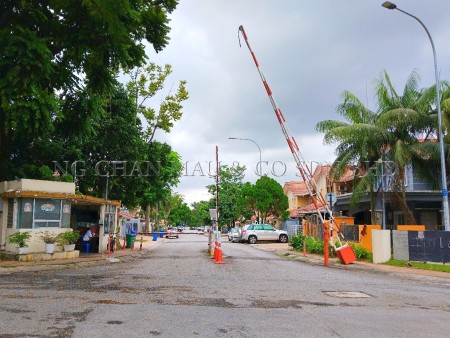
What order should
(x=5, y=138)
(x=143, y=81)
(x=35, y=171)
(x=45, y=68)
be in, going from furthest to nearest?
(x=143, y=81), (x=35, y=171), (x=5, y=138), (x=45, y=68)

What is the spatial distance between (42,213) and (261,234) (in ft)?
73.3

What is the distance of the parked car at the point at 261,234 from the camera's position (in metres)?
38.0

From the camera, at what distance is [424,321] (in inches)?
295

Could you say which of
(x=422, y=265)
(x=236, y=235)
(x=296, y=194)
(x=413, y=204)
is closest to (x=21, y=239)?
(x=422, y=265)

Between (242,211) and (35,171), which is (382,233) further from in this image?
(242,211)

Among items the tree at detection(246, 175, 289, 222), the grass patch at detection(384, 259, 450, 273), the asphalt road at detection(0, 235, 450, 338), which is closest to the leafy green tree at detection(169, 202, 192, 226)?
the tree at detection(246, 175, 289, 222)

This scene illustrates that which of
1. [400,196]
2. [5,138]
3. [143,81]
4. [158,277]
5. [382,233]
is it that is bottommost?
[158,277]

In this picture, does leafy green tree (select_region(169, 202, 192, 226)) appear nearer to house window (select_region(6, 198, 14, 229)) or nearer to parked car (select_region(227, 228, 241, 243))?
parked car (select_region(227, 228, 241, 243))

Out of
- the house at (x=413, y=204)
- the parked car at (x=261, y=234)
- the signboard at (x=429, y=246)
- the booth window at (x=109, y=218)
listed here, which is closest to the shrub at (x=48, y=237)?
the booth window at (x=109, y=218)

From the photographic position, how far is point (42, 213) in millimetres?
18719

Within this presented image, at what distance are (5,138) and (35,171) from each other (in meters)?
2.49

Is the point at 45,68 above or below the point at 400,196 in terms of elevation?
above

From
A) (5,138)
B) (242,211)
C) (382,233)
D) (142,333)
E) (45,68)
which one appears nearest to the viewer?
(142,333)

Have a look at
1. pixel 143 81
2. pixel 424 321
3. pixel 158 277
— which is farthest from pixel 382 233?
pixel 143 81
